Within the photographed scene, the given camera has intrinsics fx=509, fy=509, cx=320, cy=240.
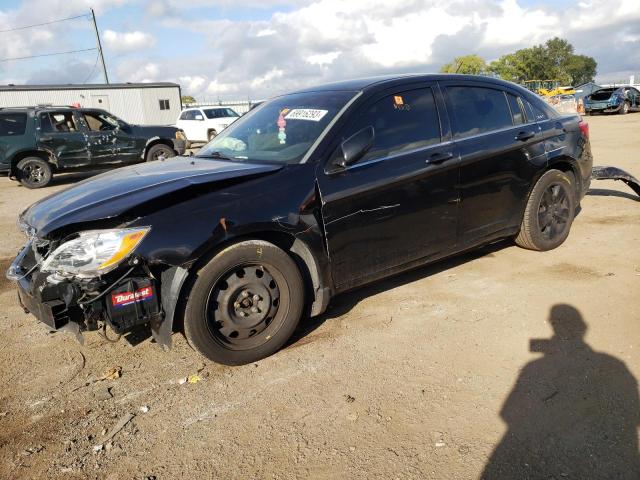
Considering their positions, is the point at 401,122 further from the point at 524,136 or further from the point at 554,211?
the point at 554,211

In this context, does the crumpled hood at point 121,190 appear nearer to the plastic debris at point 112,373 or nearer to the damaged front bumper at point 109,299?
the damaged front bumper at point 109,299

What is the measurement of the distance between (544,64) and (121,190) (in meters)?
91.5

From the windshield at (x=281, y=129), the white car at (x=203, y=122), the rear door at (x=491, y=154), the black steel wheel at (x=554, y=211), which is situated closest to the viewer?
the windshield at (x=281, y=129)

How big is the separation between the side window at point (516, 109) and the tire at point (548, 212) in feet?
1.94

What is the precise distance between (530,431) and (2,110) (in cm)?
1345

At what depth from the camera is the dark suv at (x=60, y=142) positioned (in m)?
12.0

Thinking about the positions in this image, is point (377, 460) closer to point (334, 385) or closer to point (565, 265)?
point (334, 385)

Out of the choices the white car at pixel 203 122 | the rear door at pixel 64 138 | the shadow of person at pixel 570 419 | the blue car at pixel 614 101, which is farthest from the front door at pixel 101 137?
the blue car at pixel 614 101

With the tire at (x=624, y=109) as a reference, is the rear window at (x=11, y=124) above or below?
above

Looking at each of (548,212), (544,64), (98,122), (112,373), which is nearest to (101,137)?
(98,122)

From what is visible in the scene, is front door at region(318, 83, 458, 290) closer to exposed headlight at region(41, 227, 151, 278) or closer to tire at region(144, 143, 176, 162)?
exposed headlight at region(41, 227, 151, 278)

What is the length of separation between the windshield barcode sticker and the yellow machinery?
133 feet

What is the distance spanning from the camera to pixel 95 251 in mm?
2803

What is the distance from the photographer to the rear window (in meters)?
12.0
